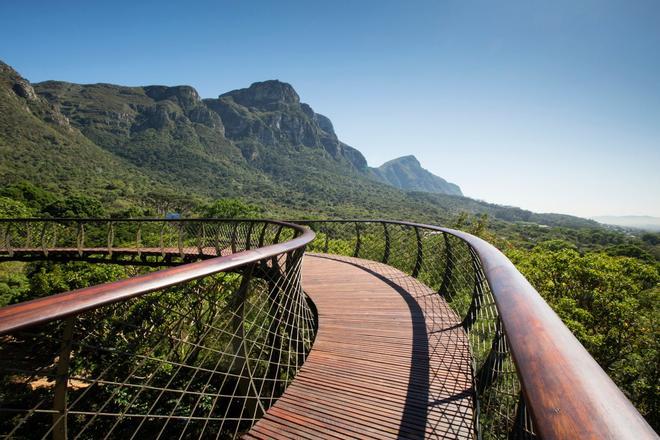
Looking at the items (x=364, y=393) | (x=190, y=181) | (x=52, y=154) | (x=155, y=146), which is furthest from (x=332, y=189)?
(x=364, y=393)

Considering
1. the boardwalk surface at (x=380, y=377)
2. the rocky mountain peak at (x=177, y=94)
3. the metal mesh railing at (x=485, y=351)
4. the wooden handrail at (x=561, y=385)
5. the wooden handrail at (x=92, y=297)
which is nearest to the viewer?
the wooden handrail at (x=561, y=385)

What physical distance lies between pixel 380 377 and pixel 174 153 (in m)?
110

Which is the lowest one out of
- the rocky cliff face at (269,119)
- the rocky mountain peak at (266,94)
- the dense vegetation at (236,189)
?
the dense vegetation at (236,189)

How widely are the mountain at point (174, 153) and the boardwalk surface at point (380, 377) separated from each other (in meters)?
55.4

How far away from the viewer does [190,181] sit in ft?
300

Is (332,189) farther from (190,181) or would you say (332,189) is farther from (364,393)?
(364,393)

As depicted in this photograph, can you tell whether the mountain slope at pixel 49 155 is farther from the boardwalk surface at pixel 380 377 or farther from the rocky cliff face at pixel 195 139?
the boardwalk surface at pixel 380 377

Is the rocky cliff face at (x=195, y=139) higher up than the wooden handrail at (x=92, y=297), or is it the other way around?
the rocky cliff face at (x=195, y=139)

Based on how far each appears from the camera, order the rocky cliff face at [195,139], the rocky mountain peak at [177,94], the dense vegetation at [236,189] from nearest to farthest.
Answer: the dense vegetation at [236,189]
the rocky cliff face at [195,139]
the rocky mountain peak at [177,94]

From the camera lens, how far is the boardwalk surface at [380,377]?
2.00 metres

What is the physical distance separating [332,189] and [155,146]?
2240 inches

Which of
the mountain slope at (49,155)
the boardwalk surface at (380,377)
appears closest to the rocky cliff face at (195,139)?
the mountain slope at (49,155)

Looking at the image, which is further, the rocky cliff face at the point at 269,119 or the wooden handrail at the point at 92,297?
the rocky cliff face at the point at 269,119

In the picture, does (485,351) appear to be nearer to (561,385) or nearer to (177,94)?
(561,385)
